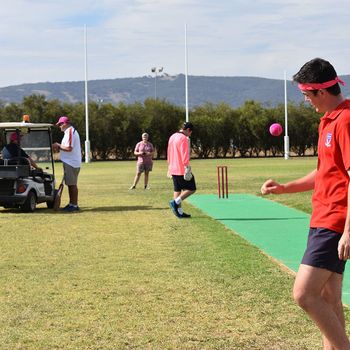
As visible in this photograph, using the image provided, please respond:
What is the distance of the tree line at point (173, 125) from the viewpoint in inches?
2586

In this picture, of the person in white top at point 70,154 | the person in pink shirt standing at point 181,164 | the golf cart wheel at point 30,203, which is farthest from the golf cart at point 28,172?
the person in pink shirt standing at point 181,164

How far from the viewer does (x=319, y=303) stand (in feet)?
17.2

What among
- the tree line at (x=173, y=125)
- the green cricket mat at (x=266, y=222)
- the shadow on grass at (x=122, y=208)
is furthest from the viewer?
the tree line at (x=173, y=125)

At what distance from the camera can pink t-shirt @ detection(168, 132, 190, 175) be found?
15.9 meters

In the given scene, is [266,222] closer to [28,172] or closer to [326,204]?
[28,172]

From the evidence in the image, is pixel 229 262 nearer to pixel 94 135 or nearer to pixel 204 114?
pixel 94 135

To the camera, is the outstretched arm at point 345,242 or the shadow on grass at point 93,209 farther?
the shadow on grass at point 93,209

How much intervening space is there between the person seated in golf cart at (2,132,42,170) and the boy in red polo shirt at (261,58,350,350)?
509 inches

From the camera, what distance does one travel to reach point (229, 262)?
10312mm

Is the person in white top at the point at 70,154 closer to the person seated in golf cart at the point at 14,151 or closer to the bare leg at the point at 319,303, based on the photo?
the person seated in golf cart at the point at 14,151

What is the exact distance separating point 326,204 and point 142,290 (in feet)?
12.1

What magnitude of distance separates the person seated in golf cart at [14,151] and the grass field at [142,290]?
107 inches

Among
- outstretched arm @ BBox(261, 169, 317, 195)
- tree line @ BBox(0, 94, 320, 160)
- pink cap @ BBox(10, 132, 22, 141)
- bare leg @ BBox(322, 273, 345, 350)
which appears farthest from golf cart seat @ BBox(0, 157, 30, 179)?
tree line @ BBox(0, 94, 320, 160)

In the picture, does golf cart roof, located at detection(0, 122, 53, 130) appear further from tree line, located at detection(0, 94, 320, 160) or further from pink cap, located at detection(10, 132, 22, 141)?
tree line, located at detection(0, 94, 320, 160)
